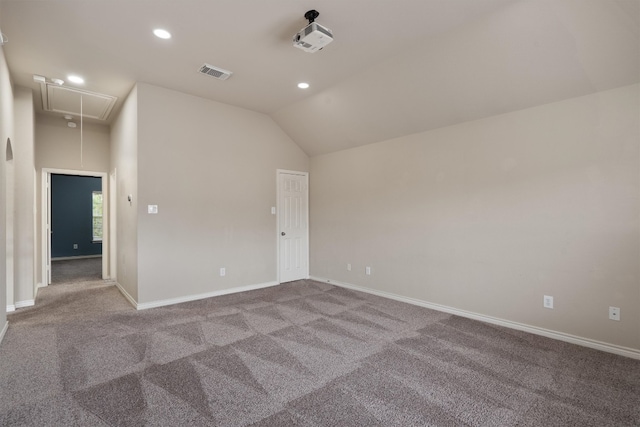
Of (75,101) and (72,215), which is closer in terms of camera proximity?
(75,101)

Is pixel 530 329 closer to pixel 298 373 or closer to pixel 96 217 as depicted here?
pixel 298 373

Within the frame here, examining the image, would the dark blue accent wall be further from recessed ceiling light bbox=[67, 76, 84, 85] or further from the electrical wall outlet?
the electrical wall outlet

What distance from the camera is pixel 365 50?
333 cm

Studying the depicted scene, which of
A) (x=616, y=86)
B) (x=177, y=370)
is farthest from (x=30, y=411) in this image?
(x=616, y=86)

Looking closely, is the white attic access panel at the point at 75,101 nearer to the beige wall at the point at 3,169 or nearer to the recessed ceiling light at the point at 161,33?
the beige wall at the point at 3,169

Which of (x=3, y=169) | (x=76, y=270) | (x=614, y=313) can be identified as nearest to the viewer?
(x=614, y=313)

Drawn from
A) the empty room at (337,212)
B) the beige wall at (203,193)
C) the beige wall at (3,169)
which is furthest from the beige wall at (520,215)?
the beige wall at (3,169)

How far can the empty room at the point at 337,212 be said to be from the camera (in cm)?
236

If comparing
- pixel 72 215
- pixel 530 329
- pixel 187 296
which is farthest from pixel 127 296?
pixel 72 215

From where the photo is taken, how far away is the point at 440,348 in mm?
3012

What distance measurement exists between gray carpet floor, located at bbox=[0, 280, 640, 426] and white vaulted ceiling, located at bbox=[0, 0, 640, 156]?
2.65m

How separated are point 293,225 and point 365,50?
342cm

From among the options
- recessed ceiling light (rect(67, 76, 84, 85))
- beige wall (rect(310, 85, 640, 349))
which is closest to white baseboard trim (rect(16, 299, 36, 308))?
recessed ceiling light (rect(67, 76, 84, 85))

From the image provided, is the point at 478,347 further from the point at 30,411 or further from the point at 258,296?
the point at 30,411
